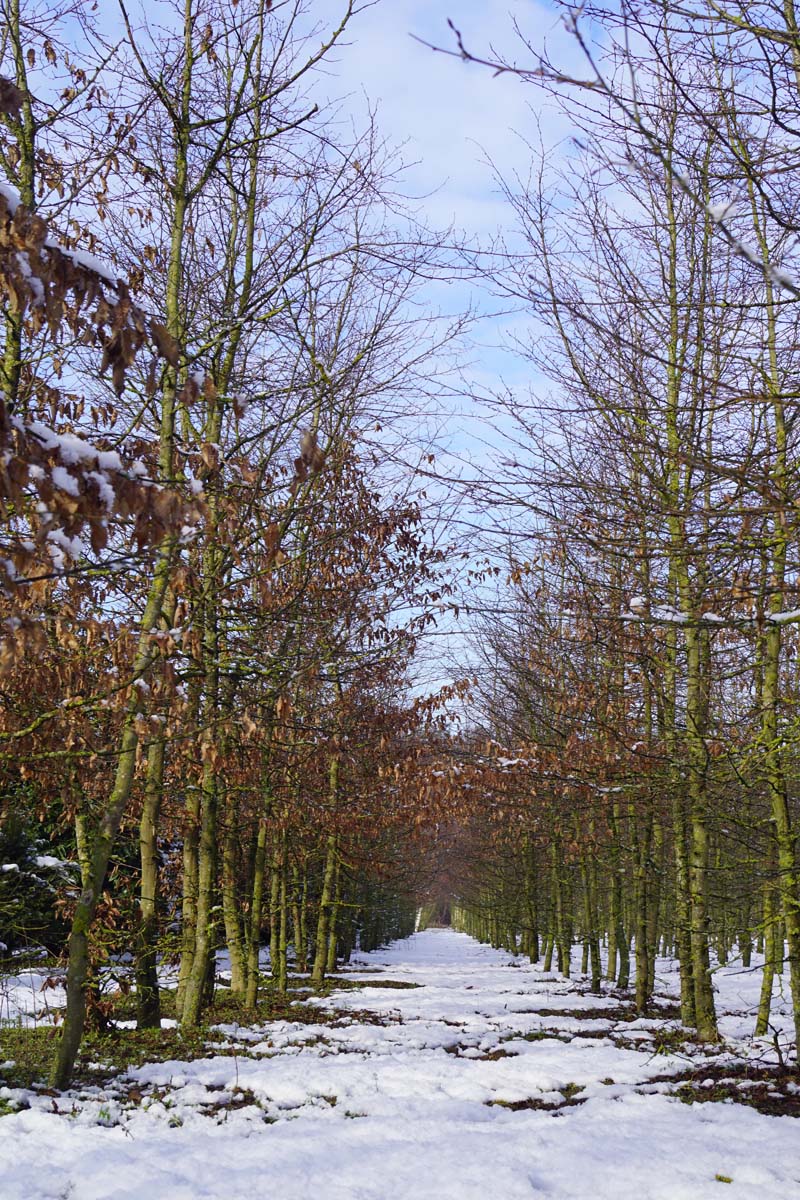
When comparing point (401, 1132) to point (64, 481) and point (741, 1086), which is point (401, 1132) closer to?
point (741, 1086)

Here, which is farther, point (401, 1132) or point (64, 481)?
point (401, 1132)

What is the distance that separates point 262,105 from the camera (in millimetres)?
8195

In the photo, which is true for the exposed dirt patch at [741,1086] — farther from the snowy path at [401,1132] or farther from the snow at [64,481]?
the snow at [64,481]

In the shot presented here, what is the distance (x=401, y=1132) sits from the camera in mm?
5578

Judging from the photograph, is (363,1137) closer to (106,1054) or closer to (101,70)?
(106,1054)

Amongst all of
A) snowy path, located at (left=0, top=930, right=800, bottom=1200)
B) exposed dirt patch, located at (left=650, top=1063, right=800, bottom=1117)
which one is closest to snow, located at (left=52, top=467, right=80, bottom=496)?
snowy path, located at (left=0, top=930, right=800, bottom=1200)

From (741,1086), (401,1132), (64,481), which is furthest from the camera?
(741,1086)

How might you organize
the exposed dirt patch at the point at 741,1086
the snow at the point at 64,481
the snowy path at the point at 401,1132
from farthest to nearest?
the exposed dirt patch at the point at 741,1086 → the snowy path at the point at 401,1132 → the snow at the point at 64,481

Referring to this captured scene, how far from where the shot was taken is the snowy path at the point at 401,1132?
446 centimetres

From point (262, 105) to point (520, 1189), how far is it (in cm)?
883

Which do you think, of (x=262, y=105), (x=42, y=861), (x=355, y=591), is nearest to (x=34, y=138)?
(x=262, y=105)

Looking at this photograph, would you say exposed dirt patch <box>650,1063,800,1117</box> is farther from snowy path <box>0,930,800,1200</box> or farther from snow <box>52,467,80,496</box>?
snow <box>52,467,80,496</box>

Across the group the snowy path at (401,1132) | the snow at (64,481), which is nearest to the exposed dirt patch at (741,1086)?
the snowy path at (401,1132)

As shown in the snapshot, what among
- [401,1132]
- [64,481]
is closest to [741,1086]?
[401,1132]
